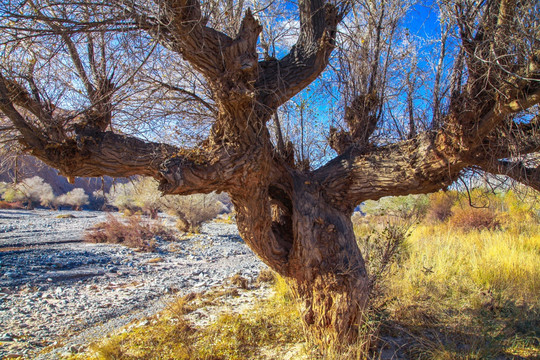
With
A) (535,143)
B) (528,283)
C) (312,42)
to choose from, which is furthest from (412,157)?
(528,283)

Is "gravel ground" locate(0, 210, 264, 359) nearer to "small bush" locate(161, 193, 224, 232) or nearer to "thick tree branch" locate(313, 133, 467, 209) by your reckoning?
"small bush" locate(161, 193, 224, 232)

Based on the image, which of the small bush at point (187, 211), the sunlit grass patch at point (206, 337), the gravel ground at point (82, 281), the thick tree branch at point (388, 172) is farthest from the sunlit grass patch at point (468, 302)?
the small bush at point (187, 211)

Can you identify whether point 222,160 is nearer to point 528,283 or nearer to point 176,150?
point 176,150

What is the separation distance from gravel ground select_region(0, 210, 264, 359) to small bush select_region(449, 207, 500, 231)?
7.92 m

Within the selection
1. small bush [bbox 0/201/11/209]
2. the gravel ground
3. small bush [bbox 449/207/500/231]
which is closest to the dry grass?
the gravel ground

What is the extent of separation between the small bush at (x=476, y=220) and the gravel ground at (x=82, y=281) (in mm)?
7916

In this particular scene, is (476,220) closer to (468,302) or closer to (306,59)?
(468,302)

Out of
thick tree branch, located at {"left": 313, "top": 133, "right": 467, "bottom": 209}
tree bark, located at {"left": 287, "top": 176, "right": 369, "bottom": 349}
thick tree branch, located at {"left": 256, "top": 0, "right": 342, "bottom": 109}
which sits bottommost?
tree bark, located at {"left": 287, "top": 176, "right": 369, "bottom": 349}

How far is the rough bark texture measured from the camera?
3.03 metres

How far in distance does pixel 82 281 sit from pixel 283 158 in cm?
638

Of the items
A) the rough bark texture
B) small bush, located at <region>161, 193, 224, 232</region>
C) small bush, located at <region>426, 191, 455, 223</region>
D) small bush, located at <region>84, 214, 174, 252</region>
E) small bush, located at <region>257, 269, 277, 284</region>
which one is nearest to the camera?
the rough bark texture

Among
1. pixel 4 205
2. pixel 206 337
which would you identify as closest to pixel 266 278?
pixel 206 337

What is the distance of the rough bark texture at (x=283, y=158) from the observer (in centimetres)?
303

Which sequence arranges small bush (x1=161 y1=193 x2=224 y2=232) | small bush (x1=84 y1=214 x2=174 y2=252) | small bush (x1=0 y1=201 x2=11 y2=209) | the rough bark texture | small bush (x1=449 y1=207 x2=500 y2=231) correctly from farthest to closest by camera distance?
1. small bush (x1=0 y1=201 x2=11 y2=209)
2. small bush (x1=161 y1=193 x2=224 y2=232)
3. small bush (x1=84 y1=214 x2=174 y2=252)
4. small bush (x1=449 y1=207 x2=500 y2=231)
5. the rough bark texture
